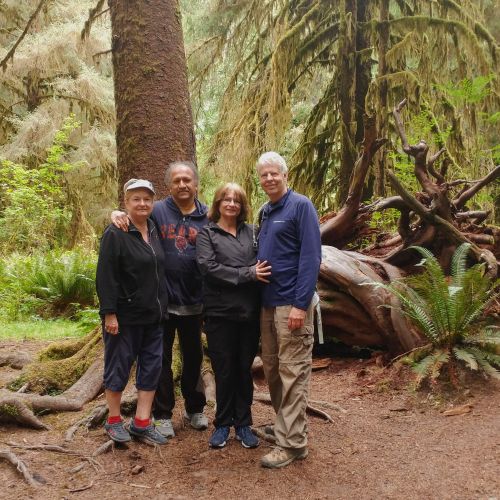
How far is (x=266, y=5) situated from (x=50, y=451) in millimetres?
8846

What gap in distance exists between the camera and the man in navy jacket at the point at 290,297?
3543 millimetres

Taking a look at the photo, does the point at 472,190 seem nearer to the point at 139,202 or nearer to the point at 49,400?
the point at 139,202

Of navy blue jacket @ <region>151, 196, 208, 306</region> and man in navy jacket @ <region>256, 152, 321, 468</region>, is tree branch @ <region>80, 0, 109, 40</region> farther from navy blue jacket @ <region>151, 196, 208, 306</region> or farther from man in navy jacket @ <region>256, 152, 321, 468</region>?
man in navy jacket @ <region>256, 152, 321, 468</region>

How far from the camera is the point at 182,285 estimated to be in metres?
4.01

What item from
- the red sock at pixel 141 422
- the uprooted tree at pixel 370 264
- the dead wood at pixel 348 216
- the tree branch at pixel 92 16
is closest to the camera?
the red sock at pixel 141 422

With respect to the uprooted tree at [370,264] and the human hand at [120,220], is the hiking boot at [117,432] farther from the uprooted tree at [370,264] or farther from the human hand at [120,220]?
the human hand at [120,220]

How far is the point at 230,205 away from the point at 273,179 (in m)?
0.38

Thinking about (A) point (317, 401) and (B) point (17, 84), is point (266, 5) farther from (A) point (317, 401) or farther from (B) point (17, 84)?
(B) point (17, 84)

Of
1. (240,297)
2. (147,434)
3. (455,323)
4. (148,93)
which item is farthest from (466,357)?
(148,93)

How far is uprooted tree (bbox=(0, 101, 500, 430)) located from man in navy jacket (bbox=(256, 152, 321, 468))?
1438 millimetres

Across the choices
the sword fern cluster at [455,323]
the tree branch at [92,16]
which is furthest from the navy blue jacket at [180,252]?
the tree branch at [92,16]

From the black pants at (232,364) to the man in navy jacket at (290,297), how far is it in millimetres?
216

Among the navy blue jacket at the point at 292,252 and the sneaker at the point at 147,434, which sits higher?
the navy blue jacket at the point at 292,252

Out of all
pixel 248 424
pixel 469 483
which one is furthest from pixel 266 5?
pixel 469 483
